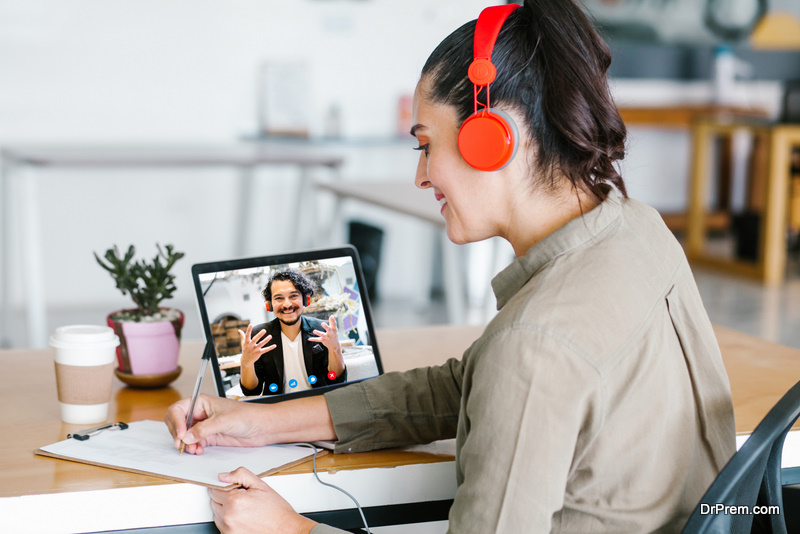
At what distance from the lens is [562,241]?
2.94ft

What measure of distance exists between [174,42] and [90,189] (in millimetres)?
806

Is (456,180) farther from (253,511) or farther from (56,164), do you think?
(56,164)

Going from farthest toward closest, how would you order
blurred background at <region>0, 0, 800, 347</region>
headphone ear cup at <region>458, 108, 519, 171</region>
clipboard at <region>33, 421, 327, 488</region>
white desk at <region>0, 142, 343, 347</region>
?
blurred background at <region>0, 0, 800, 347</region>
white desk at <region>0, 142, 343, 347</region>
clipboard at <region>33, 421, 327, 488</region>
headphone ear cup at <region>458, 108, 519, 171</region>

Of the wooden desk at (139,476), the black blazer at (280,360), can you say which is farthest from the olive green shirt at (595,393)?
the black blazer at (280,360)

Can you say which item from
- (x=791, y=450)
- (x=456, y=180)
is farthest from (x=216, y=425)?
(x=791, y=450)

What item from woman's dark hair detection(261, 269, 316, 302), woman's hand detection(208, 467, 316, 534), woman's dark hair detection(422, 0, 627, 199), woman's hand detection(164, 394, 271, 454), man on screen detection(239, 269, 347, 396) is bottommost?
woman's hand detection(208, 467, 316, 534)

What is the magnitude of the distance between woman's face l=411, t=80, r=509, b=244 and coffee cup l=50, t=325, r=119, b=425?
0.49 m

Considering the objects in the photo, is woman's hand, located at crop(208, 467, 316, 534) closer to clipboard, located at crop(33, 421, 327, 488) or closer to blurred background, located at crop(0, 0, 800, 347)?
clipboard, located at crop(33, 421, 327, 488)

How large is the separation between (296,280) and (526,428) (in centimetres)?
54

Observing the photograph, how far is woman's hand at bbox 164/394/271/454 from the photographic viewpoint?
41.0 inches

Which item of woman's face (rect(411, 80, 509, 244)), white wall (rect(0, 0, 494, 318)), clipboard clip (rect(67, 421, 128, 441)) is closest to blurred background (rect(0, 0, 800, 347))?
white wall (rect(0, 0, 494, 318))

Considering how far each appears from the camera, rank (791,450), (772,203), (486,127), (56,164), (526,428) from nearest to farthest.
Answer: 1. (526,428)
2. (486,127)
3. (791,450)
4. (56,164)
5. (772,203)

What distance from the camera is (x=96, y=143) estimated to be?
13.9 feet

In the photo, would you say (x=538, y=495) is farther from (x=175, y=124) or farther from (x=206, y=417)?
(x=175, y=124)
